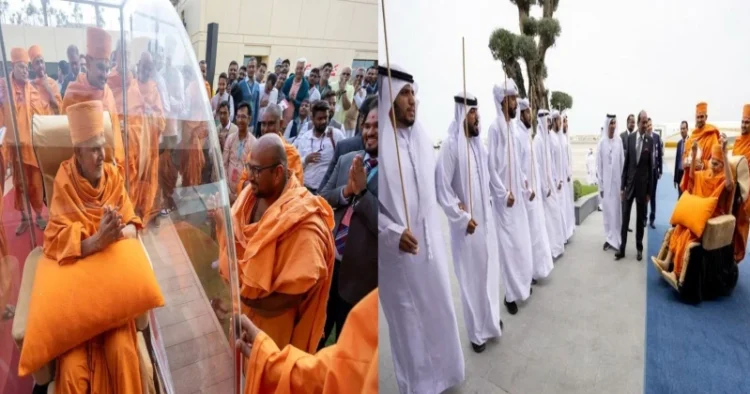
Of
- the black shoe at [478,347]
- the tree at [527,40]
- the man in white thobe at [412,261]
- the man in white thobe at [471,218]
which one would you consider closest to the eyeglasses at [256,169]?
the man in white thobe at [412,261]

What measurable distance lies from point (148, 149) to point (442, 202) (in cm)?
123

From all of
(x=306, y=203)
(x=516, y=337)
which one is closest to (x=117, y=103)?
(x=306, y=203)

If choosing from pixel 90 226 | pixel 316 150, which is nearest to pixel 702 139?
pixel 316 150

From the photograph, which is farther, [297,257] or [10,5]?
[297,257]

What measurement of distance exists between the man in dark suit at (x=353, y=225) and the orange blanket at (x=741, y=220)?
148 cm

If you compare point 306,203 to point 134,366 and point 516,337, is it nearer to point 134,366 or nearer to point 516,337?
point 134,366

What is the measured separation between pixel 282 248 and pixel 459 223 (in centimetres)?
115

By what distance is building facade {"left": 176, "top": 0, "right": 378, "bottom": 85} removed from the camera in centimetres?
76

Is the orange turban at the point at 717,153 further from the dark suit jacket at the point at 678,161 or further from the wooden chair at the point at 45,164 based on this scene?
the wooden chair at the point at 45,164

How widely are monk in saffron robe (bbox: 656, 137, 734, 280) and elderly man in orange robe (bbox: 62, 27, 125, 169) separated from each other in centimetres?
195

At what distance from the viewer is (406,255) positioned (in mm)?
1344

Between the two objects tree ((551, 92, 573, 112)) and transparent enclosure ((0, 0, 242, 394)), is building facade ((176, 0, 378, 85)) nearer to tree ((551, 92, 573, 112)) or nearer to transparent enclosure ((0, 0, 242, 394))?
transparent enclosure ((0, 0, 242, 394))

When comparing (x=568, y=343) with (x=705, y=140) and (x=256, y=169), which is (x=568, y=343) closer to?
(x=705, y=140)

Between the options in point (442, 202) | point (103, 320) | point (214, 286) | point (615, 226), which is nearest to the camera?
point (103, 320)
